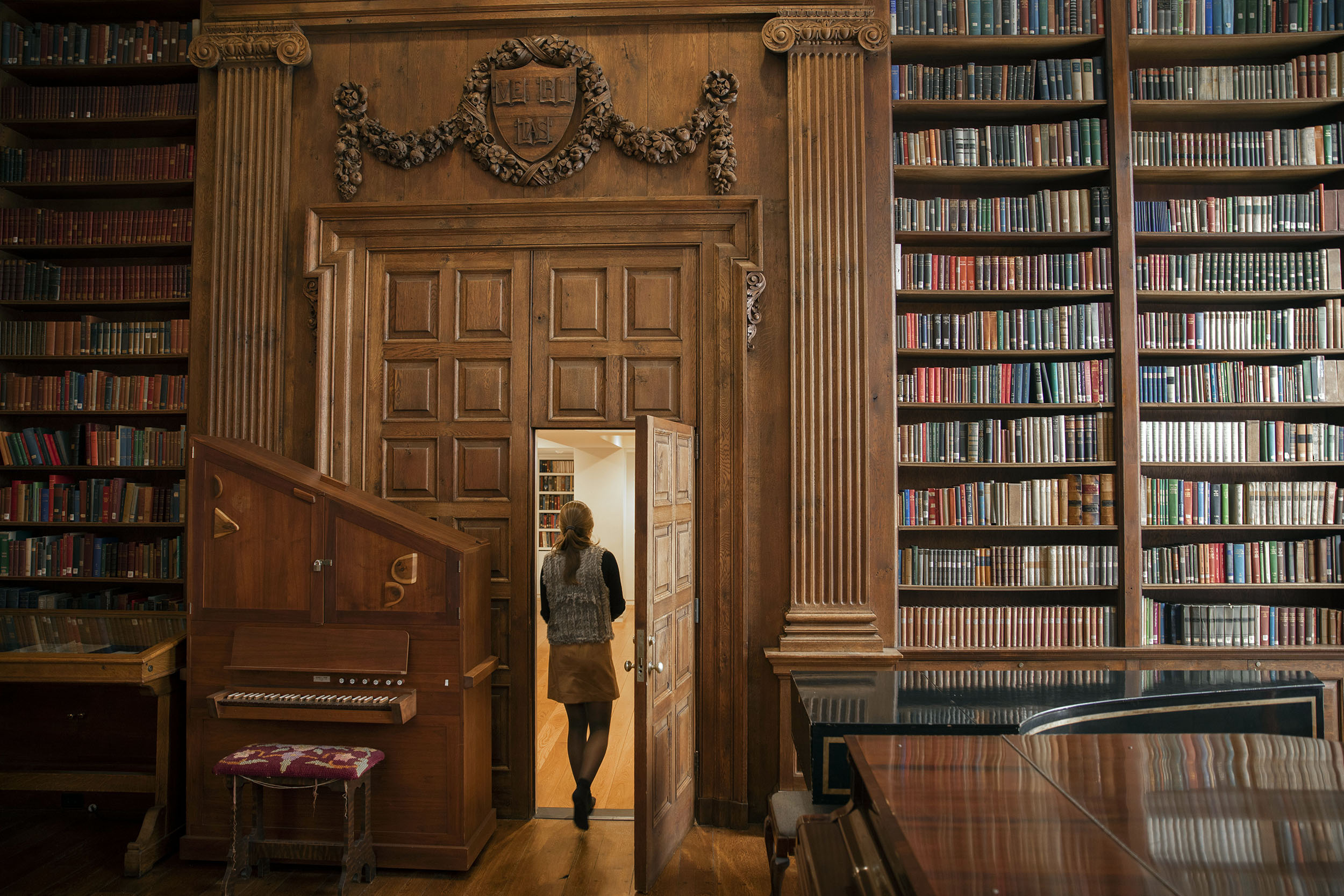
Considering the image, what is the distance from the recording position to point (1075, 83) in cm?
407

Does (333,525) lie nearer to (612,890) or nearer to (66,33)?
(612,890)

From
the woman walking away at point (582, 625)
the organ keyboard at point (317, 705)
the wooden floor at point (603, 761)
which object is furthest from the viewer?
the wooden floor at point (603, 761)

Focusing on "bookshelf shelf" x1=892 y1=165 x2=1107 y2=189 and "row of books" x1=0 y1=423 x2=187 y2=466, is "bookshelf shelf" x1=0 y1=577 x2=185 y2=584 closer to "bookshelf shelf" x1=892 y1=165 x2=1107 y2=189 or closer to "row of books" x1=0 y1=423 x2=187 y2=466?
"row of books" x1=0 y1=423 x2=187 y2=466

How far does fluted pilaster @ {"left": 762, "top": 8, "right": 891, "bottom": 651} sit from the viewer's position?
154 inches

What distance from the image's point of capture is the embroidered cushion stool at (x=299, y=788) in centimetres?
303

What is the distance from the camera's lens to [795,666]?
3791mm

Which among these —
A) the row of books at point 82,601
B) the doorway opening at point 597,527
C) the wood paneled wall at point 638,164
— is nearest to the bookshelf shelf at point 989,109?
the wood paneled wall at point 638,164

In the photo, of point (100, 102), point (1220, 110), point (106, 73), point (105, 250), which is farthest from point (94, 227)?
point (1220, 110)

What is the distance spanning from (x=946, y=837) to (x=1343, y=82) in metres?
4.74

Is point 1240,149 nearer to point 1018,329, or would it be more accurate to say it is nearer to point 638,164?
point 1018,329

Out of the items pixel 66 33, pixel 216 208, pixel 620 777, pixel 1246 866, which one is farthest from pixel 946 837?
pixel 66 33

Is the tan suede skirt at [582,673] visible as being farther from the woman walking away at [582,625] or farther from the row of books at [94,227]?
the row of books at [94,227]

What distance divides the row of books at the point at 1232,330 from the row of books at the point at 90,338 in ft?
17.0

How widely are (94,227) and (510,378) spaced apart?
256cm
